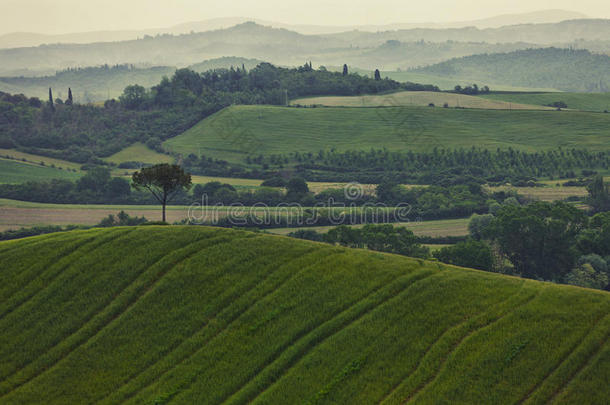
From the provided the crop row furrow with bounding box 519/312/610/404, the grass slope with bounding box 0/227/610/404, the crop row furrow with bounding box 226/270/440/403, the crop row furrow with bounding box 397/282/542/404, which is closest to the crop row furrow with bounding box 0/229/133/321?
the grass slope with bounding box 0/227/610/404

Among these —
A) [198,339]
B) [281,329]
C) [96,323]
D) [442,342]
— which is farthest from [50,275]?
[442,342]

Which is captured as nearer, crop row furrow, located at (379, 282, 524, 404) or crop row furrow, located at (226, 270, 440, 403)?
crop row furrow, located at (379, 282, 524, 404)

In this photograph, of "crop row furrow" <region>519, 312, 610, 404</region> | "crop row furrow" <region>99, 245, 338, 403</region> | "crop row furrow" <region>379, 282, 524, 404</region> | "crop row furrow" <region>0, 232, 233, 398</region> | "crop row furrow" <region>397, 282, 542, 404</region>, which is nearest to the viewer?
"crop row furrow" <region>519, 312, 610, 404</region>

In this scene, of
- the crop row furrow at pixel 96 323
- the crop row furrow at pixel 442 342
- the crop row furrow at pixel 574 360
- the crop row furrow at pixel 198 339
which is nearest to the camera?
the crop row furrow at pixel 574 360

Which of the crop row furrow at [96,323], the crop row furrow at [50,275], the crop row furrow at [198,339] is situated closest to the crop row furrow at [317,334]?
the crop row furrow at [198,339]

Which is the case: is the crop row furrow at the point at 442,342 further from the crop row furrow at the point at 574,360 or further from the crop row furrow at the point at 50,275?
the crop row furrow at the point at 50,275

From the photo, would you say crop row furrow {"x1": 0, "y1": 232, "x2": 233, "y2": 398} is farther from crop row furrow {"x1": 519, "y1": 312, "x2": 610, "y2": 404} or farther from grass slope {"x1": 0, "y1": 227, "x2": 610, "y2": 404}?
crop row furrow {"x1": 519, "y1": 312, "x2": 610, "y2": 404}

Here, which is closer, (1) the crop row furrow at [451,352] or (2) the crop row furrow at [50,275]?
(1) the crop row furrow at [451,352]

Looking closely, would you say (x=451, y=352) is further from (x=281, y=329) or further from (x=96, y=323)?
(x=96, y=323)

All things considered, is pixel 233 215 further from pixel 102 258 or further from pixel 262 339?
pixel 262 339
